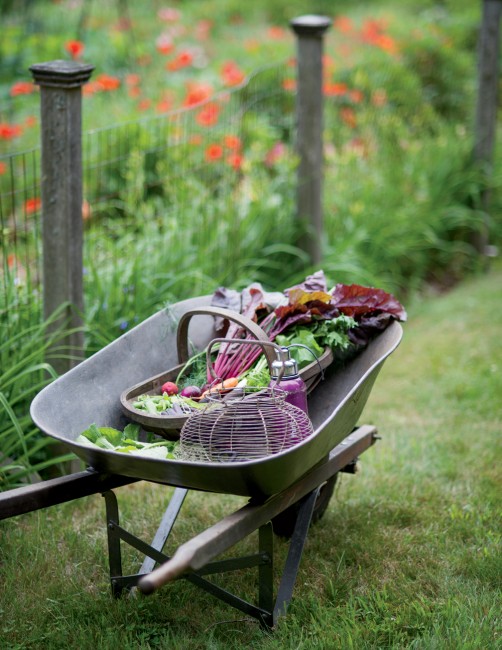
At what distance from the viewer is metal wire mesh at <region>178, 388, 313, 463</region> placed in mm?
2232

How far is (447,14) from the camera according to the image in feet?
38.9

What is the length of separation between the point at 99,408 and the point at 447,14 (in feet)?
35.5

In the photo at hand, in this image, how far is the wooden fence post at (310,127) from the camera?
4.53 meters

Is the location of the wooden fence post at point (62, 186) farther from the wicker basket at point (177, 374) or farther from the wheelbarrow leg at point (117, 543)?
the wheelbarrow leg at point (117, 543)

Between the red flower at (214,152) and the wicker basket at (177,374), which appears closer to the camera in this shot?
the wicker basket at (177,374)

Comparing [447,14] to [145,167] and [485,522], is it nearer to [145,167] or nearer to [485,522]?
[145,167]

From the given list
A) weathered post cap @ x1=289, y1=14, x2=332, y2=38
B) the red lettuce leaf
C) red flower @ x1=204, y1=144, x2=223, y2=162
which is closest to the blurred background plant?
red flower @ x1=204, y1=144, x2=223, y2=162

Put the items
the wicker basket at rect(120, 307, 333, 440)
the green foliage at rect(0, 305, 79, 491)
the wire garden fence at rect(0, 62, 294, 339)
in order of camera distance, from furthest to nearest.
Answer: the wire garden fence at rect(0, 62, 294, 339) < the green foliage at rect(0, 305, 79, 491) < the wicker basket at rect(120, 307, 333, 440)

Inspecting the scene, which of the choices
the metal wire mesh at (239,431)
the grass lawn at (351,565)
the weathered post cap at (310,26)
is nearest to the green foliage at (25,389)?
the grass lawn at (351,565)

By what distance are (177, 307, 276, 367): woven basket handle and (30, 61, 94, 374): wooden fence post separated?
26.5 inches

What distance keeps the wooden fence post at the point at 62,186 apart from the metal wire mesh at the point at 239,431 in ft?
3.60

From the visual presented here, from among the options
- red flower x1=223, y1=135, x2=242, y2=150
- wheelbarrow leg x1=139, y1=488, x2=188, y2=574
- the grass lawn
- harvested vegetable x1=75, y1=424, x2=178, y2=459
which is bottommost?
the grass lawn

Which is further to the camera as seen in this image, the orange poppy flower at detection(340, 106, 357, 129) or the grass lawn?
the orange poppy flower at detection(340, 106, 357, 129)

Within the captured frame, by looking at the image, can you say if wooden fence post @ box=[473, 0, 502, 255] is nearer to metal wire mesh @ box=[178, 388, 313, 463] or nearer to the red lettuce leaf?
the red lettuce leaf
